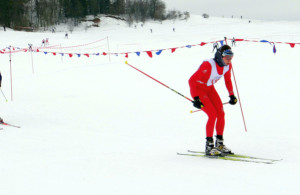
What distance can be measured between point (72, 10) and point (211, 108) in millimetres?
79909

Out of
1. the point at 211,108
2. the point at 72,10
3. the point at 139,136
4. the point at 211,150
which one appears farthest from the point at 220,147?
the point at 72,10

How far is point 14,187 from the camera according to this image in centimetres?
430

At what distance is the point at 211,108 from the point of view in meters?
5.27

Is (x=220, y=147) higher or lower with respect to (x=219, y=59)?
lower

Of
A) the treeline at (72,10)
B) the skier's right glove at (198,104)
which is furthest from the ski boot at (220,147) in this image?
the treeline at (72,10)

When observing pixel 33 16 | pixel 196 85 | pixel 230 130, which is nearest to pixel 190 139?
pixel 230 130

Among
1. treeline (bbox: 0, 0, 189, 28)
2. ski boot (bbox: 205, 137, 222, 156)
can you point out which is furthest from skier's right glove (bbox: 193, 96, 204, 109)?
treeline (bbox: 0, 0, 189, 28)

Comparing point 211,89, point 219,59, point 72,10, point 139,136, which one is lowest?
point 139,136

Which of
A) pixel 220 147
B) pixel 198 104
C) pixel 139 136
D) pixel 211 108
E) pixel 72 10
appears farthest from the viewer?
pixel 72 10

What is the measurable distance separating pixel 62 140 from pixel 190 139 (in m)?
2.88

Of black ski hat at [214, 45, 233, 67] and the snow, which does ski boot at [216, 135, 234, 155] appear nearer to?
the snow

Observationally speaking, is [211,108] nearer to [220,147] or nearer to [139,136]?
[220,147]

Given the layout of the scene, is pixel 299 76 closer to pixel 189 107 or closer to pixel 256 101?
pixel 256 101

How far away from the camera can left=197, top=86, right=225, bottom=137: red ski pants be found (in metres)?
5.27
